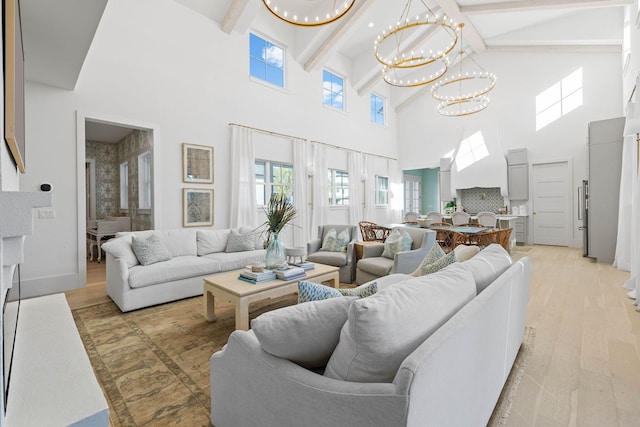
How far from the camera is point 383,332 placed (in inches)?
39.3

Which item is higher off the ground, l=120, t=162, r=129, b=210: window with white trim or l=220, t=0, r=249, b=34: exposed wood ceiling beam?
l=220, t=0, r=249, b=34: exposed wood ceiling beam

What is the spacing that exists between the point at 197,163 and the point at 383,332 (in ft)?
16.2

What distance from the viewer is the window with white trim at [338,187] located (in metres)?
7.98

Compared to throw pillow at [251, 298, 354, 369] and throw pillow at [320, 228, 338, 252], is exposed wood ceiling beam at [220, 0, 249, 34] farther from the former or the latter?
throw pillow at [251, 298, 354, 369]

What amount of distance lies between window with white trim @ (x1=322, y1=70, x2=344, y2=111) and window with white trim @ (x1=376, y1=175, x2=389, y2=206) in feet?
8.39

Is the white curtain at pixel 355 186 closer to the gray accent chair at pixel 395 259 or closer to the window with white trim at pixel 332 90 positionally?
the window with white trim at pixel 332 90

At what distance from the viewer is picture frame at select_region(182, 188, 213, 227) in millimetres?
5027

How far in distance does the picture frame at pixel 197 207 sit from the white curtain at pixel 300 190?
2027 mm

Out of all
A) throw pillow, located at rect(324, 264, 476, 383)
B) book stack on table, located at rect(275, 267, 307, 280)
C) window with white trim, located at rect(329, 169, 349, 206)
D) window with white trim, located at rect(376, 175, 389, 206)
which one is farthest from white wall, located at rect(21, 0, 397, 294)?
throw pillow, located at rect(324, 264, 476, 383)

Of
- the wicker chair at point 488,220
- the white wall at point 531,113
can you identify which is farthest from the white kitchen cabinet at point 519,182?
the wicker chair at point 488,220

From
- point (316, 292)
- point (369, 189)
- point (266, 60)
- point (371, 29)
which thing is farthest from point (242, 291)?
point (371, 29)

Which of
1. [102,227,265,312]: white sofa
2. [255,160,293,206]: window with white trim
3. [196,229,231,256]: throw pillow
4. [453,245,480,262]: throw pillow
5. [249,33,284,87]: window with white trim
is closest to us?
[453,245,480,262]: throw pillow

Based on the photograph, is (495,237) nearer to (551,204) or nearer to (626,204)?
(626,204)

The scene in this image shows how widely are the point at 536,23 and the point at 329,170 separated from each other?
6.15 meters
